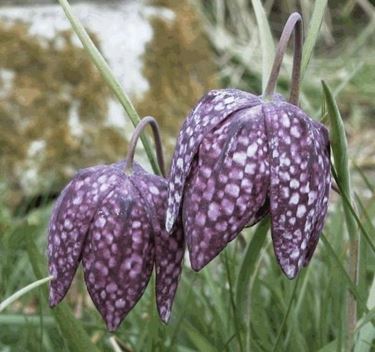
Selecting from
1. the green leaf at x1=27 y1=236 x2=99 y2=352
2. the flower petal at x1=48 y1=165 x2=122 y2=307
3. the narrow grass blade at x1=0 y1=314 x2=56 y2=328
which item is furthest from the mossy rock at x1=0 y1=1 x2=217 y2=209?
the flower petal at x1=48 y1=165 x2=122 y2=307

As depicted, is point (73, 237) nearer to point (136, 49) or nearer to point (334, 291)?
point (334, 291)

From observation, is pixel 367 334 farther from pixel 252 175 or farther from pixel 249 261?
pixel 252 175

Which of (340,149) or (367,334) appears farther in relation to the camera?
(367,334)

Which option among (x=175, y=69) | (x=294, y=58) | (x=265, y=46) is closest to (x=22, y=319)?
(x=265, y=46)

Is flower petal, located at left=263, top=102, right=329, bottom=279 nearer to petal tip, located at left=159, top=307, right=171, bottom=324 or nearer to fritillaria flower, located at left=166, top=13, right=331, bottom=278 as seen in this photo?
fritillaria flower, located at left=166, top=13, right=331, bottom=278

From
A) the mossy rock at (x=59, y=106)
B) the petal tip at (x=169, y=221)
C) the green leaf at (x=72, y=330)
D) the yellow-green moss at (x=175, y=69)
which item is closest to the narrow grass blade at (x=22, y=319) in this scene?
the green leaf at (x=72, y=330)

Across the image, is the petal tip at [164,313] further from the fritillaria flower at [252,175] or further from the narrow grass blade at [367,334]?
the narrow grass blade at [367,334]
